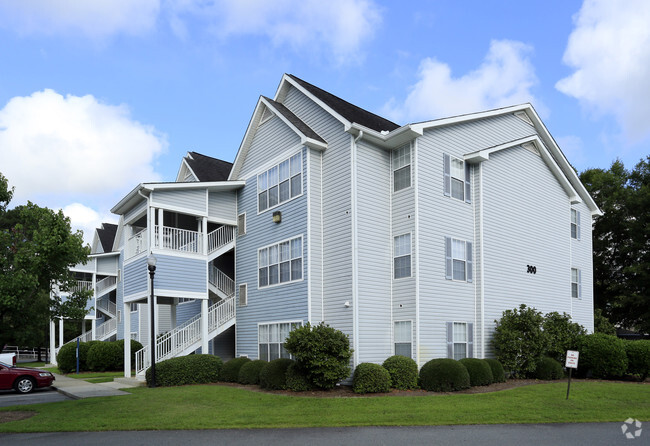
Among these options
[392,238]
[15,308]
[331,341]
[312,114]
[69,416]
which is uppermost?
[312,114]

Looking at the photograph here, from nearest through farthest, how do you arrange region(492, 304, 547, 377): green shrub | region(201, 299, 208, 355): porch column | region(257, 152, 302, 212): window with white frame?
region(492, 304, 547, 377): green shrub, region(257, 152, 302, 212): window with white frame, region(201, 299, 208, 355): porch column

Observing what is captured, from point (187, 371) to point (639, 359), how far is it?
656 inches

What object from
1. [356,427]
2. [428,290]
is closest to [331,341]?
[428,290]

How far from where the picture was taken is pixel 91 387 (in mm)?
19594

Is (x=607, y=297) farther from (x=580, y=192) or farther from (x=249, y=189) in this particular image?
(x=249, y=189)

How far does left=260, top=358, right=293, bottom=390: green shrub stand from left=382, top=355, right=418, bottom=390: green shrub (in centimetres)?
320

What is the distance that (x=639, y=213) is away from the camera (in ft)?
112

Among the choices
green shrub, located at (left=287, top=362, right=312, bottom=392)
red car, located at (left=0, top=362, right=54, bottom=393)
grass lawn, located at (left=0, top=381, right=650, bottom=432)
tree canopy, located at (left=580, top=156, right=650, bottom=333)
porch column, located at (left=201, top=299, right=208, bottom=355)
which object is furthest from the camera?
tree canopy, located at (left=580, top=156, right=650, bottom=333)

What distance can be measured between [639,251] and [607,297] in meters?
4.61

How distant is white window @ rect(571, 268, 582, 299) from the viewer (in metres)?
24.5

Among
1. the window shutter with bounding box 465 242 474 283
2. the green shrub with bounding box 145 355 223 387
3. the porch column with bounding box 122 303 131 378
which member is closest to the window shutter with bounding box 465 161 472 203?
the window shutter with bounding box 465 242 474 283

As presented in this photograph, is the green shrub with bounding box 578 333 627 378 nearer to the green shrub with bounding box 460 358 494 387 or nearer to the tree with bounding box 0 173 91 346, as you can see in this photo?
the green shrub with bounding box 460 358 494 387

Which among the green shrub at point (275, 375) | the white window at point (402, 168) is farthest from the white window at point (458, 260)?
the green shrub at point (275, 375)

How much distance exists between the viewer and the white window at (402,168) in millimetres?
18752
